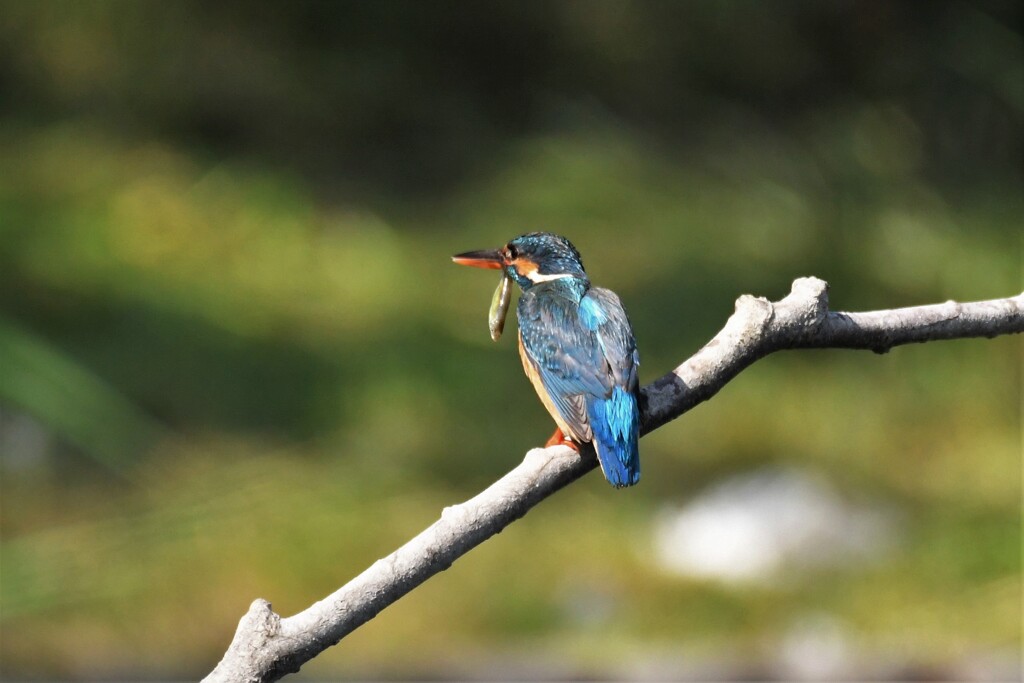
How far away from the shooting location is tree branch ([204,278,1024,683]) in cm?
108

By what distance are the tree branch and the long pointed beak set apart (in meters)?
0.38

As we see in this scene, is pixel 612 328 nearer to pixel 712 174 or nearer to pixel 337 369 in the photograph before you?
pixel 337 369

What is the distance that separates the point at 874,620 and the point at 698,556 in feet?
1.26

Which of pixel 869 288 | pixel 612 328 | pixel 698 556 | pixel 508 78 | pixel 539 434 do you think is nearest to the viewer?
pixel 612 328

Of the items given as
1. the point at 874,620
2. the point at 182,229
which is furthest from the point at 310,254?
the point at 874,620

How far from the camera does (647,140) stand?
413 centimetres

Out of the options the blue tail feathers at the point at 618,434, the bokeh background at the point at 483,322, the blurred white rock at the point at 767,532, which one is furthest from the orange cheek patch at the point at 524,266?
the blurred white rock at the point at 767,532

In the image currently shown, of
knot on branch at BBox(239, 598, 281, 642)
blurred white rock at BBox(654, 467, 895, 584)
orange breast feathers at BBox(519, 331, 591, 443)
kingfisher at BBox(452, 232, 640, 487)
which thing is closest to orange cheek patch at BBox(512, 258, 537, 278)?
kingfisher at BBox(452, 232, 640, 487)

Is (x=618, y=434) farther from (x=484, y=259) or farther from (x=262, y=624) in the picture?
(x=262, y=624)

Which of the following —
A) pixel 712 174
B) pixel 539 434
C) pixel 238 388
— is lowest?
pixel 539 434

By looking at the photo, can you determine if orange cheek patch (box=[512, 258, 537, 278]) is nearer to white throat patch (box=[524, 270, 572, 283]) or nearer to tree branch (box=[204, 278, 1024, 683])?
white throat patch (box=[524, 270, 572, 283])

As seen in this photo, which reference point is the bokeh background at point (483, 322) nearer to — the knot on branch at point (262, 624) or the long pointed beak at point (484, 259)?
the long pointed beak at point (484, 259)

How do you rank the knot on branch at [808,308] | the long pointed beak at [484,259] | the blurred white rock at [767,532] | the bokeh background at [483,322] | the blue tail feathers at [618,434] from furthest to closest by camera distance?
1. the blurred white rock at [767,532]
2. the bokeh background at [483,322]
3. the long pointed beak at [484,259]
4. the blue tail feathers at [618,434]
5. the knot on branch at [808,308]

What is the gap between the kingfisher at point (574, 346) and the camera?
5.09 feet
